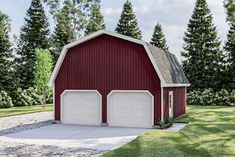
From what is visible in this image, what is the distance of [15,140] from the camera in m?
12.7

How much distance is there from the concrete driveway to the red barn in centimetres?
97

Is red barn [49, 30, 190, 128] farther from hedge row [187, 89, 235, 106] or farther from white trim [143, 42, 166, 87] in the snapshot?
hedge row [187, 89, 235, 106]

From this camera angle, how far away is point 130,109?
16500 mm

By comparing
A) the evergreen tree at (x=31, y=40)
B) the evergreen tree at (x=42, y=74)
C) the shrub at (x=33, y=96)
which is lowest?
the shrub at (x=33, y=96)

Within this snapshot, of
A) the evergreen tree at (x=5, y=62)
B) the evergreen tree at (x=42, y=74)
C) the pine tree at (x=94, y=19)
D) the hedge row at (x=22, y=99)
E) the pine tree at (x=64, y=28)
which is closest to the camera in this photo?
the evergreen tree at (x=42, y=74)

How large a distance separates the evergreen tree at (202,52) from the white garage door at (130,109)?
19.8 meters

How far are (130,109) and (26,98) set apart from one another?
18158 mm

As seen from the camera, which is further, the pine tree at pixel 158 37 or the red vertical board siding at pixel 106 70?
the pine tree at pixel 158 37

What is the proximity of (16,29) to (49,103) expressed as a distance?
1298cm

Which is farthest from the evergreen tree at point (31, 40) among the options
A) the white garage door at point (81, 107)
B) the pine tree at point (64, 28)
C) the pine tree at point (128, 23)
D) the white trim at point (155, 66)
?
the white trim at point (155, 66)

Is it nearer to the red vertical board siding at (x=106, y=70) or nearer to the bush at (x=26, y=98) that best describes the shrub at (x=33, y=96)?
the bush at (x=26, y=98)

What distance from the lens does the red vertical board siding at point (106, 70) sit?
16.1 meters

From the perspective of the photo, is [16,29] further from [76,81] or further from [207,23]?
[76,81]

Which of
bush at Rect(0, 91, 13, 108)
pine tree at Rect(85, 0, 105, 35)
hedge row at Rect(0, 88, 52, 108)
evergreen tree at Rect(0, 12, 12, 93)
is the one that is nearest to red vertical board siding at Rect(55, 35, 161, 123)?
hedge row at Rect(0, 88, 52, 108)
